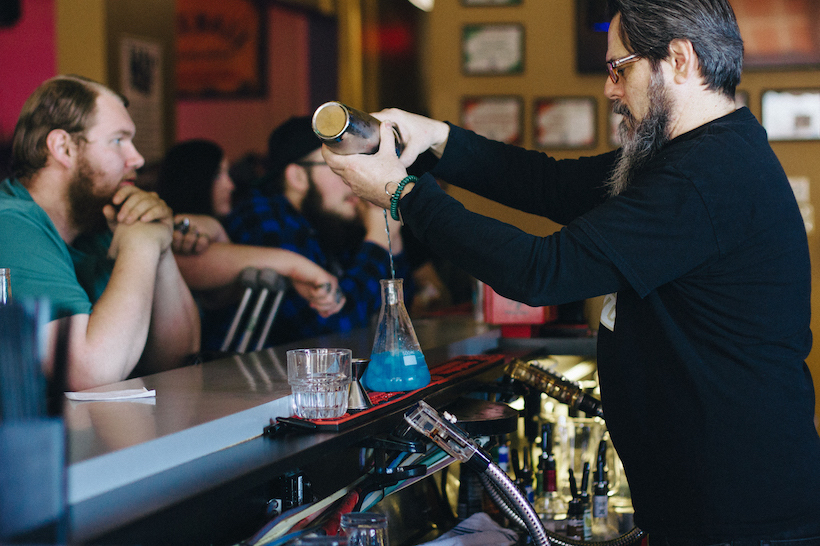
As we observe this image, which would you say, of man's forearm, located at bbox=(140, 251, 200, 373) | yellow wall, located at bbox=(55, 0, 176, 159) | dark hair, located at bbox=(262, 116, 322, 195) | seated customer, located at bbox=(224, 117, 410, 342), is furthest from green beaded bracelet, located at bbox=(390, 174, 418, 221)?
yellow wall, located at bbox=(55, 0, 176, 159)

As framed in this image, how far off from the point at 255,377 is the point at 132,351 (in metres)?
0.32

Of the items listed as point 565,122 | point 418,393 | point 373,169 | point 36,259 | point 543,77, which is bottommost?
point 418,393

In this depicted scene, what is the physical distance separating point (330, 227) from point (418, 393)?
1673mm

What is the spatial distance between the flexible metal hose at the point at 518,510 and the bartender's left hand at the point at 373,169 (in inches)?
18.3

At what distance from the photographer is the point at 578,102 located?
302 centimetres

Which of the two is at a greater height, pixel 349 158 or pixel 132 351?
pixel 349 158

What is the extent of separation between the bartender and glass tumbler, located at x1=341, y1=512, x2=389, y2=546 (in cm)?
37

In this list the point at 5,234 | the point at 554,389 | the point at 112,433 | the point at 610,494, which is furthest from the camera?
the point at 610,494

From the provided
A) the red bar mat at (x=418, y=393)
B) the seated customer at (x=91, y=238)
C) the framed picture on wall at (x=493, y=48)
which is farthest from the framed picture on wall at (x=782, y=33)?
the seated customer at (x=91, y=238)

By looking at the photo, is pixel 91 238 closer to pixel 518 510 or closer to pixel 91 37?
pixel 518 510

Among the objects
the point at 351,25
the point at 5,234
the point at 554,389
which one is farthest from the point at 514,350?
the point at 351,25

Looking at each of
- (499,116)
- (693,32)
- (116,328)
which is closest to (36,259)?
(116,328)

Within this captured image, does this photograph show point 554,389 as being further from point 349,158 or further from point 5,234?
point 5,234

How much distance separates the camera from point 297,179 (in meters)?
2.82
